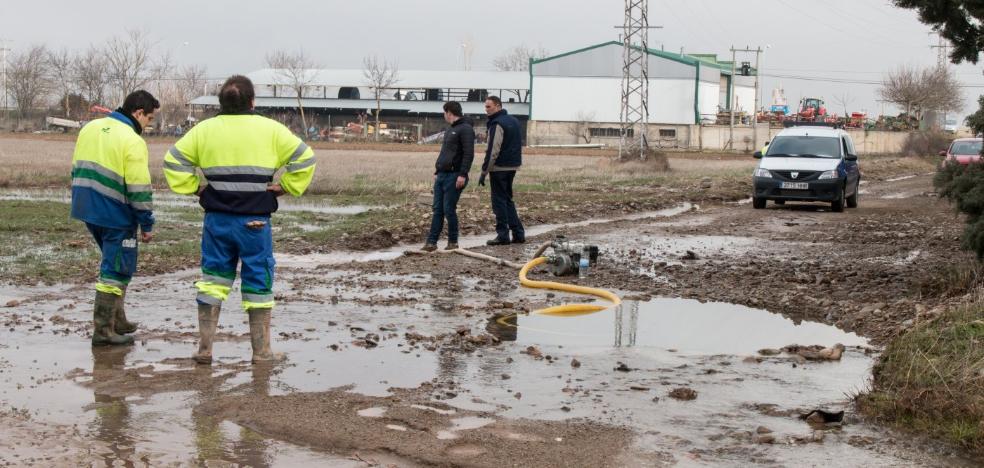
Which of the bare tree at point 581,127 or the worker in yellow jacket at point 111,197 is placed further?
the bare tree at point 581,127

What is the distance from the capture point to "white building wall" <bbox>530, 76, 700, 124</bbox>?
3610 inches

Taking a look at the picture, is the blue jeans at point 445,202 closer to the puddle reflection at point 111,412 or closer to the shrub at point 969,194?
the shrub at point 969,194

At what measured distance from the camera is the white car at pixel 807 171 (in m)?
23.4

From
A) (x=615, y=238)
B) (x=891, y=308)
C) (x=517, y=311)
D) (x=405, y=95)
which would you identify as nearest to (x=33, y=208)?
(x=615, y=238)

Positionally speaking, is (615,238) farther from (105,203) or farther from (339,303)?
(105,203)

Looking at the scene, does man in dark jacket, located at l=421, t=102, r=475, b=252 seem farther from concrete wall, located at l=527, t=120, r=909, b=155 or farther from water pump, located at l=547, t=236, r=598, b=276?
concrete wall, located at l=527, t=120, r=909, b=155

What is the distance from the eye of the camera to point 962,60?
12.0m

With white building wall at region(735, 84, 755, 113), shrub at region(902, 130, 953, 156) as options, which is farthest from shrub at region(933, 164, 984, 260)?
white building wall at region(735, 84, 755, 113)

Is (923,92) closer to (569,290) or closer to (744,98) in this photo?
(744,98)

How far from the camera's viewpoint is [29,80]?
388 feet

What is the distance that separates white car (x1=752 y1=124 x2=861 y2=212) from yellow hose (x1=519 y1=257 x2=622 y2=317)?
1215 cm

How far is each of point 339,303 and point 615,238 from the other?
721 centimetres

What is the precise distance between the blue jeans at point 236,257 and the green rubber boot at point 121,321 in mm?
982

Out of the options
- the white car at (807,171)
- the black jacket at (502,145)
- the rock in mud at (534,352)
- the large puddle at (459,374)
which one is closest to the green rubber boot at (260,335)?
the large puddle at (459,374)
